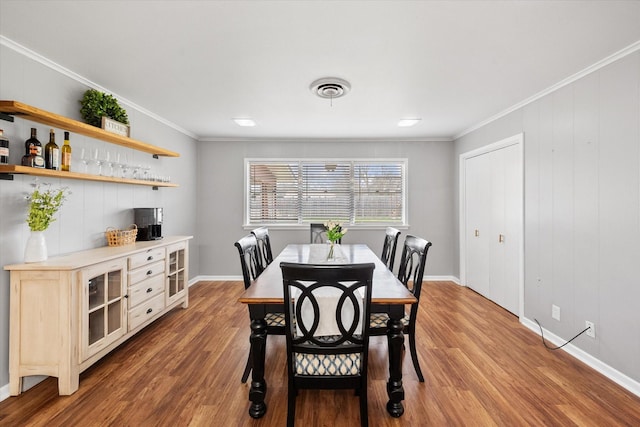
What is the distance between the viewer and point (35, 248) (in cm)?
220

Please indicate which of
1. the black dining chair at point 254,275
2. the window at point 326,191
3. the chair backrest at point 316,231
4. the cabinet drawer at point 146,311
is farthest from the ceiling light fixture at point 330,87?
the cabinet drawer at point 146,311

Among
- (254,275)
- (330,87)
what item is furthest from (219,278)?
(330,87)

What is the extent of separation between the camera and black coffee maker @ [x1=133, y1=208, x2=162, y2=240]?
3443 millimetres

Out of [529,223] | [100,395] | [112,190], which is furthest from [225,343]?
[529,223]

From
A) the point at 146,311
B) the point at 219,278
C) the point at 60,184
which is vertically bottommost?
the point at 219,278

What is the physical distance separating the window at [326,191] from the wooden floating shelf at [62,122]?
2.17m

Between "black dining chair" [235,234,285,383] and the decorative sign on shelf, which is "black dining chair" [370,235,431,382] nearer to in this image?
"black dining chair" [235,234,285,383]

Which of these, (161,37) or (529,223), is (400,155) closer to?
(529,223)

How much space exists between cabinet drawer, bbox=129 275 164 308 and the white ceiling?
1.97 m

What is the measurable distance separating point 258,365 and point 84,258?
1.68m

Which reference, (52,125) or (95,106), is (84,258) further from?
(95,106)

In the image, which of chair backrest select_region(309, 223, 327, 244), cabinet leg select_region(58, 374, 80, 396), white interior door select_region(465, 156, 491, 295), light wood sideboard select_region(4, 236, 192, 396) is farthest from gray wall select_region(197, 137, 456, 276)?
cabinet leg select_region(58, 374, 80, 396)

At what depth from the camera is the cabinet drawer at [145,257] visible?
2783mm

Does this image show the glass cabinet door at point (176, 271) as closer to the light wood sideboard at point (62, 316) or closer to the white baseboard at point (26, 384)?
the light wood sideboard at point (62, 316)
